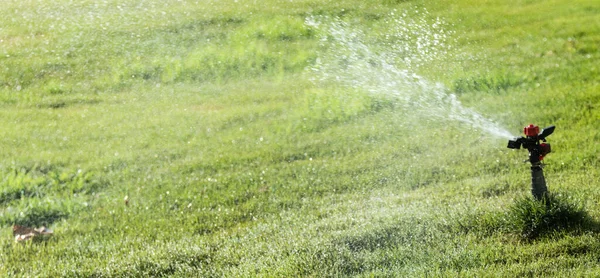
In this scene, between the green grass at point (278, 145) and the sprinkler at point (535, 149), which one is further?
the green grass at point (278, 145)

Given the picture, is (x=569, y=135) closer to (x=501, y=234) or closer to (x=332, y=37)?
(x=501, y=234)

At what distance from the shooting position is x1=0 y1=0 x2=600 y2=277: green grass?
5301 mm

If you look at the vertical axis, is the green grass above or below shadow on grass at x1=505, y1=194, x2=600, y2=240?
below

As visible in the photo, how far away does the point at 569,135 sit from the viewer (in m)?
7.72

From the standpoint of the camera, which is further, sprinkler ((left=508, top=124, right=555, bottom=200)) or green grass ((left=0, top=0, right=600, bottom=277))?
green grass ((left=0, top=0, right=600, bottom=277))

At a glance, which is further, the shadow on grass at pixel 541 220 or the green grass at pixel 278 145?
the green grass at pixel 278 145

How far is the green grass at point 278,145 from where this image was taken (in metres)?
5.30

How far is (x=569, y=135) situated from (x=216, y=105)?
14.3 feet

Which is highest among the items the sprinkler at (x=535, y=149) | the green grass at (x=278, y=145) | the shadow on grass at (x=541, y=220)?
the sprinkler at (x=535, y=149)

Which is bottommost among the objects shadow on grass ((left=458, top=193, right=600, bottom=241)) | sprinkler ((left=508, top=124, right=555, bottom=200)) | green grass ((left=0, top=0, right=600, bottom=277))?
green grass ((left=0, top=0, right=600, bottom=277))

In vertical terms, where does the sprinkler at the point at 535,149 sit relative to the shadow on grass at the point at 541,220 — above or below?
above

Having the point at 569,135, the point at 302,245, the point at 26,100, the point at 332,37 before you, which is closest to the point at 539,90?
the point at 569,135

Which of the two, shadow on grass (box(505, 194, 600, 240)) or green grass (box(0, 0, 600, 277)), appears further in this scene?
green grass (box(0, 0, 600, 277))

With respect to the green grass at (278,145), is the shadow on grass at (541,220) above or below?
above
